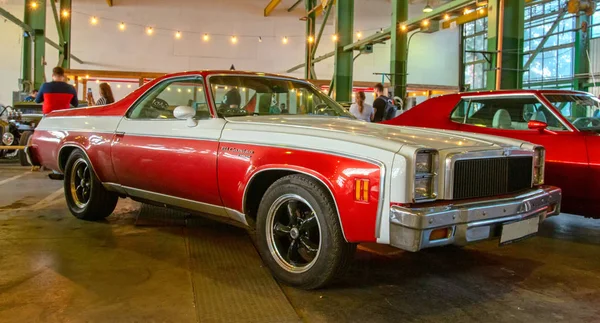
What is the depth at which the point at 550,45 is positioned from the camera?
20.2 m

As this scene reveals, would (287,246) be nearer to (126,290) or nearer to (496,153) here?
(126,290)

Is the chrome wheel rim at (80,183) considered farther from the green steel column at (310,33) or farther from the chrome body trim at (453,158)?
the green steel column at (310,33)

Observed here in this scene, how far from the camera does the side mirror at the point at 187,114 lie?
3.54 metres

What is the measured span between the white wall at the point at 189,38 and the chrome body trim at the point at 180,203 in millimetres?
16834

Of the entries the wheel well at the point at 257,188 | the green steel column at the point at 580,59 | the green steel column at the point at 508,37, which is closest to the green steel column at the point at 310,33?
the green steel column at the point at 580,59

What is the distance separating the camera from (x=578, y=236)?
4.74m

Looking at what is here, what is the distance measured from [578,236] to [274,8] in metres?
18.4

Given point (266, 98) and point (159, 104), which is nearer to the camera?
point (266, 98)

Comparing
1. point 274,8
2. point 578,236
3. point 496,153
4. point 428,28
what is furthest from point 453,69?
point 496,153

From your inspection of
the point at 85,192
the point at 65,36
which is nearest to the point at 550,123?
the point at 85,192

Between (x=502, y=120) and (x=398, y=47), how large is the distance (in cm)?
724

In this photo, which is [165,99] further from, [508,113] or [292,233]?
[508,113]

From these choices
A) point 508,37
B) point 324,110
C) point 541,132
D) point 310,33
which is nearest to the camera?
point 324,110

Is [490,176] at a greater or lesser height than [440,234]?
greater
